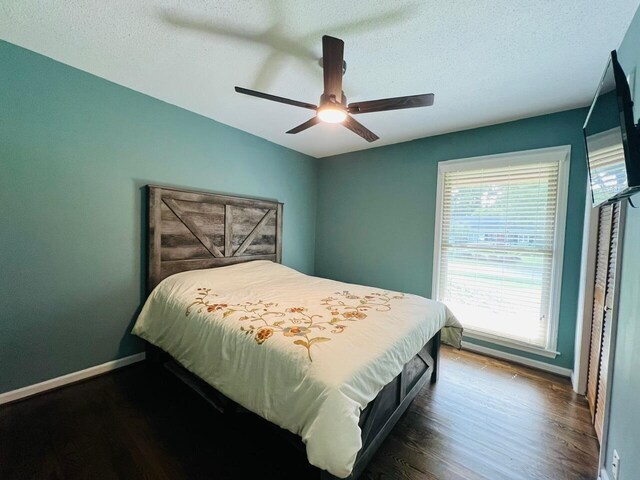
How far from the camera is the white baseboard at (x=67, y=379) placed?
1893mm

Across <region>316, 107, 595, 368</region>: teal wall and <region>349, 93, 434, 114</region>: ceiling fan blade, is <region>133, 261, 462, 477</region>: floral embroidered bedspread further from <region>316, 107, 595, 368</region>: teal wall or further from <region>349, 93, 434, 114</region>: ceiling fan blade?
<region>349, 93, 434, 114</region>: ceiling fan blade

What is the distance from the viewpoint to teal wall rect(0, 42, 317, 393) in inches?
72.7

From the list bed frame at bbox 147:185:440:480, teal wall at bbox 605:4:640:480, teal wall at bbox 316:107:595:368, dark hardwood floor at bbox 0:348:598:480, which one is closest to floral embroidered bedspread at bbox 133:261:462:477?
bed frame at bbox 147:185:440:480

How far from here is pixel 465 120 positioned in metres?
2.74

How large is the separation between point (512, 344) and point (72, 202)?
14.1 feet

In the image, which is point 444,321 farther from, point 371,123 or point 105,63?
point 105,63

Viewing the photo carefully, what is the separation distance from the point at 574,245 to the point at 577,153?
0.86 metres

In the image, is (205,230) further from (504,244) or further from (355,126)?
(504,244)

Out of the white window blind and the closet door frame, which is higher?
the white window blind

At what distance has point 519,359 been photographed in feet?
8.83

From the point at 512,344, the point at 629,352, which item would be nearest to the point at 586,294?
the point at 512,344

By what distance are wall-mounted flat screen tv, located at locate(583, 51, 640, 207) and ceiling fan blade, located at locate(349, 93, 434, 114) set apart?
80cm

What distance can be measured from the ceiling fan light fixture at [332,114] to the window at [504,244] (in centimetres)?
185

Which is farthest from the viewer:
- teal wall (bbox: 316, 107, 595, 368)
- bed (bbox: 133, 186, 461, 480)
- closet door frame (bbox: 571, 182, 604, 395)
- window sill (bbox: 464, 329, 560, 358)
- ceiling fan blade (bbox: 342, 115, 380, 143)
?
window sill (bbox: 464, 329, 560, 358)
